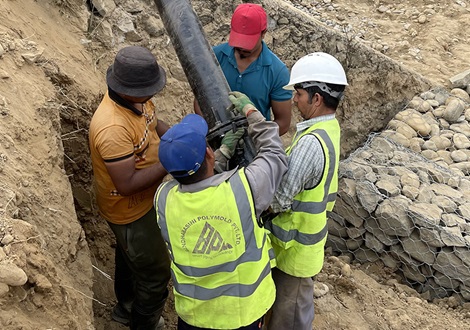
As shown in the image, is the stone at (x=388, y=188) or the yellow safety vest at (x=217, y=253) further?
the stone at (x=388, y=188)

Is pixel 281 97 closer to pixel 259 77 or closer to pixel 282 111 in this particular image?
pixel 282 111

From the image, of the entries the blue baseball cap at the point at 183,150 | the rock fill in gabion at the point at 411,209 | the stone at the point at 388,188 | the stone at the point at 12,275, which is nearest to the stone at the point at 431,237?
the rock fill in gabion at the point at 411,209

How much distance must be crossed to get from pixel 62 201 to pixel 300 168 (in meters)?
1.38

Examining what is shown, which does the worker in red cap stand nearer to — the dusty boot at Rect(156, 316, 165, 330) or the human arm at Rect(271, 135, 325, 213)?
the human arm at Rect(271, 135, 325, 213)

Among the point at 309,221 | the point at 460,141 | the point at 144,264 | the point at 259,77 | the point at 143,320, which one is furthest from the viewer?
the point at 460,141

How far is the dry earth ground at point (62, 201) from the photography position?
2.33 metres

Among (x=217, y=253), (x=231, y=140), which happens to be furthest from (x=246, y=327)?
(x=231, y=140)

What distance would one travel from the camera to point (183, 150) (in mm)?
2156

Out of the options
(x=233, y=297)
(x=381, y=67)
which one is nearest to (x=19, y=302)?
(x=233, y=297)

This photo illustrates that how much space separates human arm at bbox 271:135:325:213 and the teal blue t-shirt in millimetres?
971

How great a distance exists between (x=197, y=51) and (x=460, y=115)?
15.7 feet

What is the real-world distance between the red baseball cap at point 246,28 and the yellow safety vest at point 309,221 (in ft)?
3.00

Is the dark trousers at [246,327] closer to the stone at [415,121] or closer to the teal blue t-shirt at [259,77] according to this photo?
the teal blue t-shirt at [259,77]

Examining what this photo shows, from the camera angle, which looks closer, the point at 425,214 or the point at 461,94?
the point at 425,214
